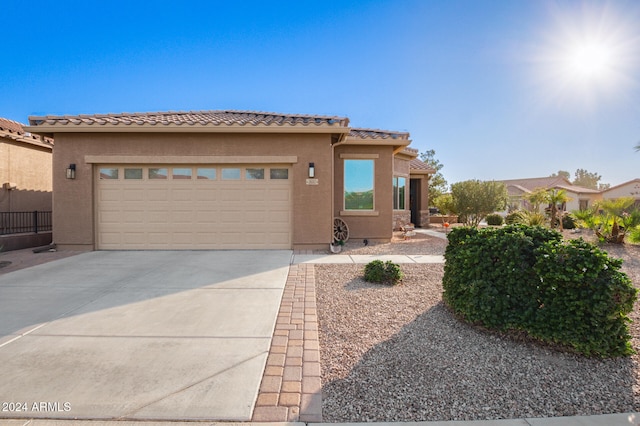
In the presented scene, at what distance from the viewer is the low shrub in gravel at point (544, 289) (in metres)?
2.61

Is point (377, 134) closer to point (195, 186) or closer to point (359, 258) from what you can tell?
point (359, 258)

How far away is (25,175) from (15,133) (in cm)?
159

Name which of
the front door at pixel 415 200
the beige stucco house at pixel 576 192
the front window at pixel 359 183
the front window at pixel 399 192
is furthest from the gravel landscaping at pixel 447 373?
the beige stucco house at pixel 576 192

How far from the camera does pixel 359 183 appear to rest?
34.7ft

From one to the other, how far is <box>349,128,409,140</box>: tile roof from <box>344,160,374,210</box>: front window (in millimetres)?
911

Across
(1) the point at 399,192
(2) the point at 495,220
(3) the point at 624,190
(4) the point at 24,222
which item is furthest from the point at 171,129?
(3) the point at 624,190

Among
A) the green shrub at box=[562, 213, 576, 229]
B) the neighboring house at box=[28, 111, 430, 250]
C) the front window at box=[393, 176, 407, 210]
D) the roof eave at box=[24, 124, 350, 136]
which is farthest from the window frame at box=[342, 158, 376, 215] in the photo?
the green shrub at box=[562, 213, 576, 229]

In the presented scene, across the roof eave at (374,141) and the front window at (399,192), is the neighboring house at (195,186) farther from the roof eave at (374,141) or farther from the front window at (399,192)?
the front window at (399,192)

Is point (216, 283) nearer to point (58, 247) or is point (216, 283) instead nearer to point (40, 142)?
point (58, 247)

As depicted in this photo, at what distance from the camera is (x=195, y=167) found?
29.0 ft

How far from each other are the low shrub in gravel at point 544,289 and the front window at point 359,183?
6.84 metres

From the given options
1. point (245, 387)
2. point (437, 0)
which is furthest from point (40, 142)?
point (437, 0)

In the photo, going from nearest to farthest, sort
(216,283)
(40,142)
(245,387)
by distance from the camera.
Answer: (245,387), (216,283), (40,142)

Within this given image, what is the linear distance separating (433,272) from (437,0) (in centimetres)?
826
